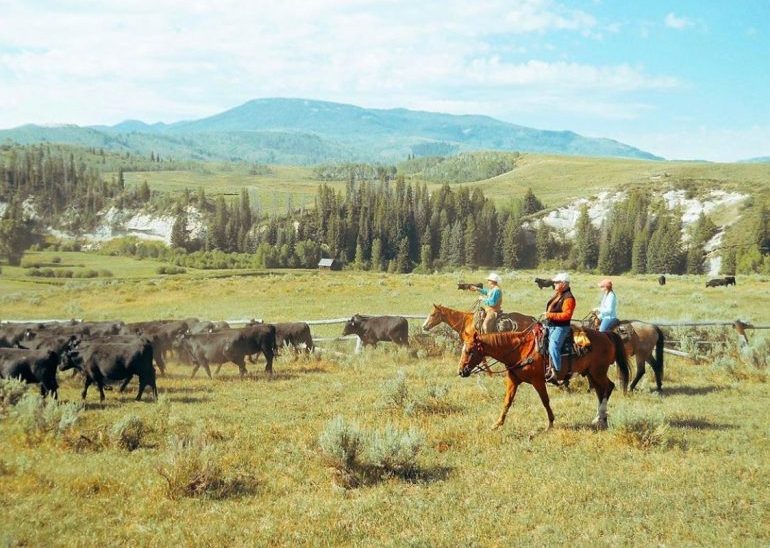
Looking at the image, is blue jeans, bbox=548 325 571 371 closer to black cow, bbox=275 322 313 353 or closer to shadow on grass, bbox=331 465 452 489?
shadow on grass, bbox=331 465 452 489

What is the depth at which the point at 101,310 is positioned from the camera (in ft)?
136

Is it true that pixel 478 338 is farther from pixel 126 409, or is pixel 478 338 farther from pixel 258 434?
pixel 126 409

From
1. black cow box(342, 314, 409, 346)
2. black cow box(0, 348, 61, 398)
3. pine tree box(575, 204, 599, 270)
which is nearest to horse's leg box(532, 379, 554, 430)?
black cow box(0, 348, 61, 398)

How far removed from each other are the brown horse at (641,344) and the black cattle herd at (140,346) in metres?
8.94

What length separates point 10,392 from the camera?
41.3 feet

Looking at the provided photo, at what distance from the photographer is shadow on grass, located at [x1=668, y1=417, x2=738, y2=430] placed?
37.4 feet

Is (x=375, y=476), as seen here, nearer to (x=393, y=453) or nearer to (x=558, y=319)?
(x=393, y=453)

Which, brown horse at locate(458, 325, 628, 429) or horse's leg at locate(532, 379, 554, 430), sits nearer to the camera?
horse's leg at locate(532, 379, 554, 430)

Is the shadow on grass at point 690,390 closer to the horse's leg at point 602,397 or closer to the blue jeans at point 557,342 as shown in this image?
the horse's leg at point 602,397

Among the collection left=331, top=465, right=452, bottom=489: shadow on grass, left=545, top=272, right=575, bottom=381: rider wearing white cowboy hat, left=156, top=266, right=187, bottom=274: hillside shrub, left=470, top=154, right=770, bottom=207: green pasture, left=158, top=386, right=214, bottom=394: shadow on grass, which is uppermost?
left=470, top=154, right=770, bottom=207: green pasture

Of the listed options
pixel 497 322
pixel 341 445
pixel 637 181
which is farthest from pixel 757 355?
pixel 637 181

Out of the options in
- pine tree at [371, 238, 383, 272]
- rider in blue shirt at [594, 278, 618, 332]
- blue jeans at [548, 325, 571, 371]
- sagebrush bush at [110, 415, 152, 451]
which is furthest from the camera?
pine tree at [371, 238, 383, 272]

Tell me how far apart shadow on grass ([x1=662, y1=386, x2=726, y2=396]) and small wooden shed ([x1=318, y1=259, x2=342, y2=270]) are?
83405 millimetres

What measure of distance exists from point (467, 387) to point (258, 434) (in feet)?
19.6
